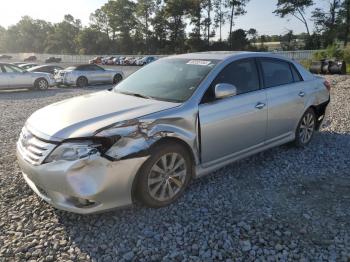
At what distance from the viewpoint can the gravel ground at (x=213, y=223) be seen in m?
3.11

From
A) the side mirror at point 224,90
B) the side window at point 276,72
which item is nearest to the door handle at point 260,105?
the side window at point 276,72

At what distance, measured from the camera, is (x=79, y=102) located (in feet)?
14.2

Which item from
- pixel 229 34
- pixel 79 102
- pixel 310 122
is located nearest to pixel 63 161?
pixel 79 102

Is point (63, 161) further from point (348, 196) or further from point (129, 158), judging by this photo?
point (348, 196)

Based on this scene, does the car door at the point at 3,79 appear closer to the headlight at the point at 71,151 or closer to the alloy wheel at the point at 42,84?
the alloy wheel at the point at 42,84

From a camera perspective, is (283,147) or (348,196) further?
(283,147)

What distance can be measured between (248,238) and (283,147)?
2887mm

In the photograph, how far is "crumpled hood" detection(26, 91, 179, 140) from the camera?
11.2 ft

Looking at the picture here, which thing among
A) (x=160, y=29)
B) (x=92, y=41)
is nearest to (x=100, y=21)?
(x=92, y=41)

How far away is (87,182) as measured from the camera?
324 cm

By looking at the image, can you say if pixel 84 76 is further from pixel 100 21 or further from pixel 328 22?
pixel 100 21

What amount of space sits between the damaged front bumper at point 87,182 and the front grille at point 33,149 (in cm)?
7

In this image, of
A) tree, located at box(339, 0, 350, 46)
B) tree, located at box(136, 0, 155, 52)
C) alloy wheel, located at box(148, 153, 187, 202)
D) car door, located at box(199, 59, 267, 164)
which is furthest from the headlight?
tree, located at box(136, 0, 155, 52)

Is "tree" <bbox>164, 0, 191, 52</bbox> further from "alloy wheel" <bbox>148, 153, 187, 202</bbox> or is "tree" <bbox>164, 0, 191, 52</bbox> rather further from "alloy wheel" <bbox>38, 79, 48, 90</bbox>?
"alloy wheel" <bbox>148, 153, 187, 202</bbox>
